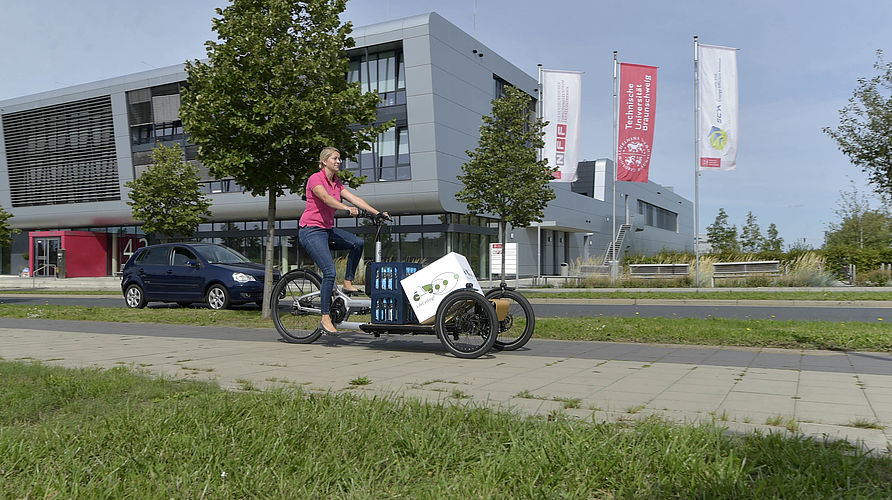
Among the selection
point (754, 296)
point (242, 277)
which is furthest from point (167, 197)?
→ point (754, 296)

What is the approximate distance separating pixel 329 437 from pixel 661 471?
153cm

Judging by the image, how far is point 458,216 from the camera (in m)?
31.0

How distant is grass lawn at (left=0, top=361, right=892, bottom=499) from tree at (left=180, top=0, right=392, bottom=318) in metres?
7.72

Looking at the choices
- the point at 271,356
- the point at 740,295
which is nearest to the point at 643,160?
the point at 740,295

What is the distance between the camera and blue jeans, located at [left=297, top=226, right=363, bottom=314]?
7121 millimetres

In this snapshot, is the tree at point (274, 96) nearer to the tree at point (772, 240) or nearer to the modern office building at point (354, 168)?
the modern office building at point (354, 168)

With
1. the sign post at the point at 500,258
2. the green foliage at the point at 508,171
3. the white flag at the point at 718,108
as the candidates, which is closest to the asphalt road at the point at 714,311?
the sign post at the point at 500,258

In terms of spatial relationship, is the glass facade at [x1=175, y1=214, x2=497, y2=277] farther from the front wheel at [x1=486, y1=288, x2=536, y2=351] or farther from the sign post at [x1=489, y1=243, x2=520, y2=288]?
the front wheel at [x1=486, y1=288, x2=536, y2=351]

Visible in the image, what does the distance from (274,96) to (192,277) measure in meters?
5.26

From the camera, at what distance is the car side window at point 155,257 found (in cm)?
1494

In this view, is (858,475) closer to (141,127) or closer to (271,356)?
(271,356)

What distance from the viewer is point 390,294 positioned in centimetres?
682

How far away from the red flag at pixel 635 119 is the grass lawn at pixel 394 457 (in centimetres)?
2532

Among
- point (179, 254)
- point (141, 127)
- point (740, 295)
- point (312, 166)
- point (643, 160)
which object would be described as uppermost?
point (141, 127)
